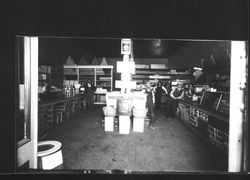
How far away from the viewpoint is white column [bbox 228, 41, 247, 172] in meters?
2.09

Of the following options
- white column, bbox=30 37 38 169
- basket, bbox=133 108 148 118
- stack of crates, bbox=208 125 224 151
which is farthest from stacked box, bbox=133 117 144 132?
white column, bbox=30 37 38 169

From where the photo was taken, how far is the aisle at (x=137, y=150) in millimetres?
2945

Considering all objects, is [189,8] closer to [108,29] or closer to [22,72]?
[108,29]

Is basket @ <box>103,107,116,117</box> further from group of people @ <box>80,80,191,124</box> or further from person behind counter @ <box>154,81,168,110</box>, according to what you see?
person behind counter @ <box>154,81,168,110</box>

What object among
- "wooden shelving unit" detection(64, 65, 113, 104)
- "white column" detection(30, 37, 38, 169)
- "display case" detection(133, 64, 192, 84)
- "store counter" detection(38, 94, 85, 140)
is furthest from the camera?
"display case" detection(133, 64, 192, 84)

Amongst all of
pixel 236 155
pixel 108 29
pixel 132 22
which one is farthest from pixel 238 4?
pixel 236 155

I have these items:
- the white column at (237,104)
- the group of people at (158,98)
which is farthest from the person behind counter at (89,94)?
the white column at (237,104)

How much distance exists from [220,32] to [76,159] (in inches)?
117

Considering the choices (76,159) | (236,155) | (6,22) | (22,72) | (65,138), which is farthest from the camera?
(65,138)

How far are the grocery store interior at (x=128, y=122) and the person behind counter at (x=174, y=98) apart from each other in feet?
0.12

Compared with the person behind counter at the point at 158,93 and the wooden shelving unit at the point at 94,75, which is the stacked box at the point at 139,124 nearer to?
the person behind counter at the point at 158,93

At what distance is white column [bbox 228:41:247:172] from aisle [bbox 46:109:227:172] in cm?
82

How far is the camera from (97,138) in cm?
427

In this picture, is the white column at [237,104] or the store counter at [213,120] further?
the store counter at [213,120]
